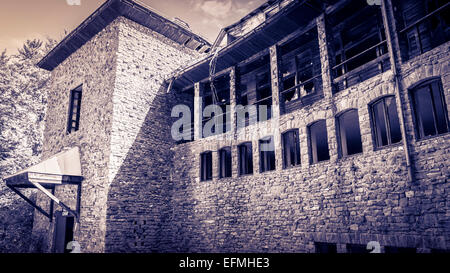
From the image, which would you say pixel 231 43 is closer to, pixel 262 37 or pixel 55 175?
pixel 262 37

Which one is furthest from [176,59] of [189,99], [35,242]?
[35,242]

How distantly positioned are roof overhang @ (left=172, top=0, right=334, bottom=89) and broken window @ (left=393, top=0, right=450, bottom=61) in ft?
7.14

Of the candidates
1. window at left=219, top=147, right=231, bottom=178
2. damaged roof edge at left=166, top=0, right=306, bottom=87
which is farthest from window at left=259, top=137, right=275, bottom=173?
damaged roof edge at left=166, top=0, right=306, bottom=87

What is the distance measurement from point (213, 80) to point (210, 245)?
675cm

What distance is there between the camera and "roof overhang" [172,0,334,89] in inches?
359

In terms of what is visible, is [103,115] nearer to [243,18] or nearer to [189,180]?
[189,180]

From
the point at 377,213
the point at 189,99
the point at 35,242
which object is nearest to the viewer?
the point at 377,213

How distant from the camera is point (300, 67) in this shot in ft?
37.5

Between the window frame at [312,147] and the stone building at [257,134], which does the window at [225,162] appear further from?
the window frame at [312,147]

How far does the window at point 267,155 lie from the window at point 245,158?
2.67 ft

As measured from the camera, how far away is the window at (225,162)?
1142cm

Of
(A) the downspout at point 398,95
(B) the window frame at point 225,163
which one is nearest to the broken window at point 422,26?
(A) the downspout at point 398,95

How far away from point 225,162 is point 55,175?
20.6 ft

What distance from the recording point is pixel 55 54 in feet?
49.7
